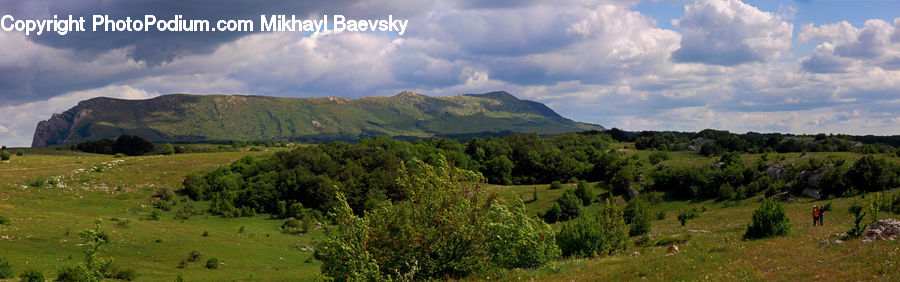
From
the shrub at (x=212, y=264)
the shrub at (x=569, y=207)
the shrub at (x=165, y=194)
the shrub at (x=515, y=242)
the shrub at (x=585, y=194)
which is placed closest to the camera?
the shrub at (x=515, y=242)

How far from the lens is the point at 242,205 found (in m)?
96.8

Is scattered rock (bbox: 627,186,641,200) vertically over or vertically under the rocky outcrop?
under

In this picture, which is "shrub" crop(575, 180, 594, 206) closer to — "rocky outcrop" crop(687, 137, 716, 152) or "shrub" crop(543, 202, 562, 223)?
"shrub" crop(543, 202, 562, 223)

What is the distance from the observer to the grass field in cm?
2259

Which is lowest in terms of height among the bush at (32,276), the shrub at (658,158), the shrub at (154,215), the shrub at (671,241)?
the shrub at (154,215)

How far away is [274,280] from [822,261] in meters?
42.0

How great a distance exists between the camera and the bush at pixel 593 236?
3625 centimetres

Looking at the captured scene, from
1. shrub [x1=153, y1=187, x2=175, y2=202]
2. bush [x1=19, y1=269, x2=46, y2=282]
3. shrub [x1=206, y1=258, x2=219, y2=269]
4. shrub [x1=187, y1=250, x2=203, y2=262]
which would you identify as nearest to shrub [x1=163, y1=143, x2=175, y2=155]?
shrub [x1=153, y1=187, x2=175, y2=202]

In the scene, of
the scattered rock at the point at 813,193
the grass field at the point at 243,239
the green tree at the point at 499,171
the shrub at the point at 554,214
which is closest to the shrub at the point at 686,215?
the grass field at the point at 243,239

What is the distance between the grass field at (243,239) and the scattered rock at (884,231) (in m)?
1.48

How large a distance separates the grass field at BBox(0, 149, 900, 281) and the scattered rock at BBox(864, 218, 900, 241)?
1.48 metres

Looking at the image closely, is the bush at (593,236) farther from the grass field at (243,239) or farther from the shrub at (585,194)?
the shrub at (585,194)

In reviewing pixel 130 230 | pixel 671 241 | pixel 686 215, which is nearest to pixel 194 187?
pixel 130 230

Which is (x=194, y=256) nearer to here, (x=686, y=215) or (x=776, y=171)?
(x=686, y=215)
